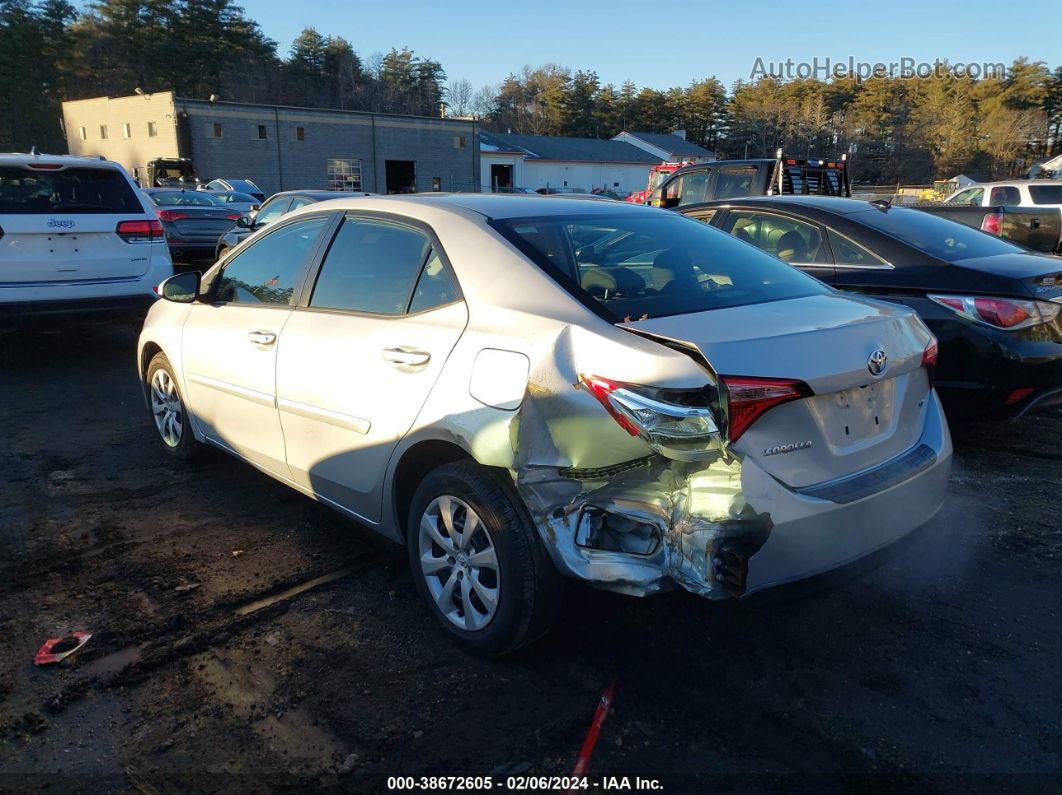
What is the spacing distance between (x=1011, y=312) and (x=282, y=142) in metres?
50.0

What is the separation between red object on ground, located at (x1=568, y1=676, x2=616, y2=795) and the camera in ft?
7.89

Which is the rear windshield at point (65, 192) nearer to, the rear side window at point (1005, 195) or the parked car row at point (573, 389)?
the parked car row at point (573, 389)

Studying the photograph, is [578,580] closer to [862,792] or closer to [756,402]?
[756,402]

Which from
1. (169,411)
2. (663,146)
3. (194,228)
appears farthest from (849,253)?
(663,146)

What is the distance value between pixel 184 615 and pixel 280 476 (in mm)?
920

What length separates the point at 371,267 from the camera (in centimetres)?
356

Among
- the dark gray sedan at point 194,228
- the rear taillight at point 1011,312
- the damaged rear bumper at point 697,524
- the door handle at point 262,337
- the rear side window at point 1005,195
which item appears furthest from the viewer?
the rear side window at point 1005,195

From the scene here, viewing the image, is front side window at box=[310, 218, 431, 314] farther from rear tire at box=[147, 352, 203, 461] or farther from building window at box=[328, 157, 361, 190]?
building window at box=[328, 157, 361, 190]

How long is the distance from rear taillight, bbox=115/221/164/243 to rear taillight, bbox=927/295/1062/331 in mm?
7170

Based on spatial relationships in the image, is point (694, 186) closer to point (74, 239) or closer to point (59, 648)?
point (74, 239)

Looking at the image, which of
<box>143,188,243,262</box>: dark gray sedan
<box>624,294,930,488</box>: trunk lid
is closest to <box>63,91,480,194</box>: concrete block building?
<box>143,188,243,262</box>: dark gray sedan

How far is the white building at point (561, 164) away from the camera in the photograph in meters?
63.3

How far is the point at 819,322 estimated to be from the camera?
9.32ft

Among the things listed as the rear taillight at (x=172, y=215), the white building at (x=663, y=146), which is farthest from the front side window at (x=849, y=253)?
the white building at (x=663, y=146)
